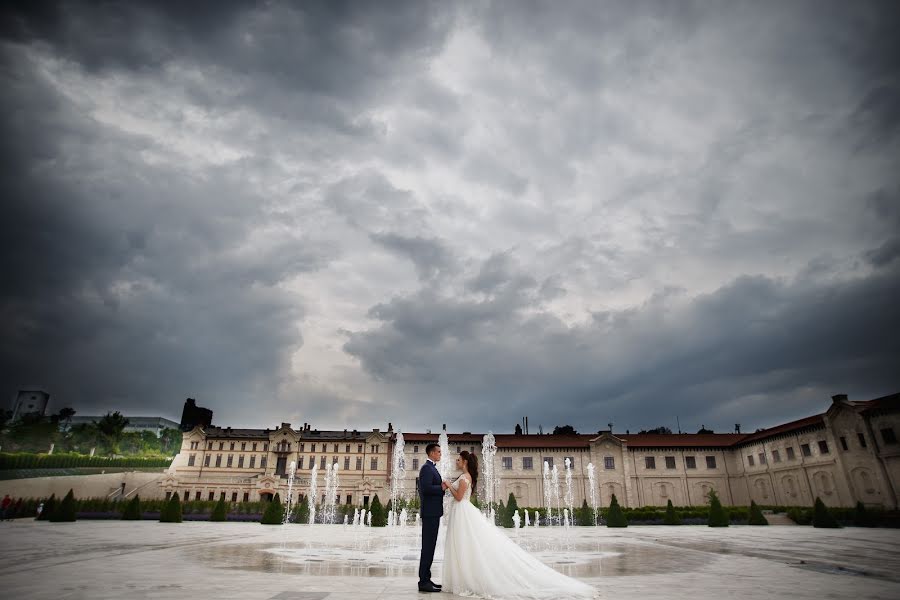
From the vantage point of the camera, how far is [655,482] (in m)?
53.9

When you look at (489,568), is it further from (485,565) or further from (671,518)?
(671,518)

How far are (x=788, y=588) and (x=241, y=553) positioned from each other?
12332mm

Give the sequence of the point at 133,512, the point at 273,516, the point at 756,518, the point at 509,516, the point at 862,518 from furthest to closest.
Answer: the point at 509,516 → the point at 756,518 → the point at 273,516 → the point at 133,512 → the point at 862,518

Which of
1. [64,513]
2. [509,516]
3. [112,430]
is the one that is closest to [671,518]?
[509,516]

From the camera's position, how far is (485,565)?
695cm

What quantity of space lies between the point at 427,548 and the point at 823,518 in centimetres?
3371

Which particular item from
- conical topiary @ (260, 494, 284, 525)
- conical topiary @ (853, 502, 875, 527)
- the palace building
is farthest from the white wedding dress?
the palace building

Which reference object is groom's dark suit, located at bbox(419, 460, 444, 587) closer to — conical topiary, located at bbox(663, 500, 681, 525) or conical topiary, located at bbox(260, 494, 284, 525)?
conical topiary, located at bbox(260, 494, 284, 525)

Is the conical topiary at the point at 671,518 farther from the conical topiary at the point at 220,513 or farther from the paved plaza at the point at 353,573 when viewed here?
the conical topiary at the point at 220,513

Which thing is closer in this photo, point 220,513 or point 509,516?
point 220,513

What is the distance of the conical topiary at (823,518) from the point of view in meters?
28.5

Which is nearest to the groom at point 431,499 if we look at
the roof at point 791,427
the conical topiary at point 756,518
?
the conical topiary at point 756,518

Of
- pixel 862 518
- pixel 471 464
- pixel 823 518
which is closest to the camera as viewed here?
pixel 471 464

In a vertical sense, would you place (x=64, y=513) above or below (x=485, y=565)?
below
